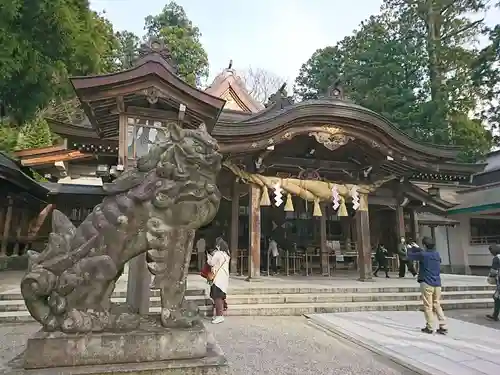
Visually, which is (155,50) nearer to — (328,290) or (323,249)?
(328,290)

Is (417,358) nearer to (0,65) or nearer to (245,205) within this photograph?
(245,205)

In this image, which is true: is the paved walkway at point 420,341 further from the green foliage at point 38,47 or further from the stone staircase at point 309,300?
the green foliage at point 38,47

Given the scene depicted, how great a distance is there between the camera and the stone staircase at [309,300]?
23.7ft

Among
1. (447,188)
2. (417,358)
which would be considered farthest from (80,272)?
(447,188)

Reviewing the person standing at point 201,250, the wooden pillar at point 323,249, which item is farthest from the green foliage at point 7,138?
the wooden pillar at point 323,249

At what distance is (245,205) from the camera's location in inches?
527

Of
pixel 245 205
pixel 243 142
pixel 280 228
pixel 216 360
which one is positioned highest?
pixel 243 142

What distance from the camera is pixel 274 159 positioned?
37.6 ft

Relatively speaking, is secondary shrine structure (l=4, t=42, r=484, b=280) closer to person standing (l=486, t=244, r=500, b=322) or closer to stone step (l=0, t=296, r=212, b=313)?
stone step (l=0, t=296, r=212, b=313)

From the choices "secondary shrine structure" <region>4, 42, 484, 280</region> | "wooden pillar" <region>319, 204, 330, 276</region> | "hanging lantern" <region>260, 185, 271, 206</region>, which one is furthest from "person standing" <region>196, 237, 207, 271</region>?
"wooden pillar" <region>319, 204, 330, 276</region>

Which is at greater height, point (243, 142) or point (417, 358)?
point (243, 142)

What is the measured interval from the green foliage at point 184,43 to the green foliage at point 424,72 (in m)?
12.6

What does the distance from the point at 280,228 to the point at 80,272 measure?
36.8ft

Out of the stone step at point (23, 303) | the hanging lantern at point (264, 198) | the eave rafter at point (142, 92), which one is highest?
the eave rafter at point (142, 92)
